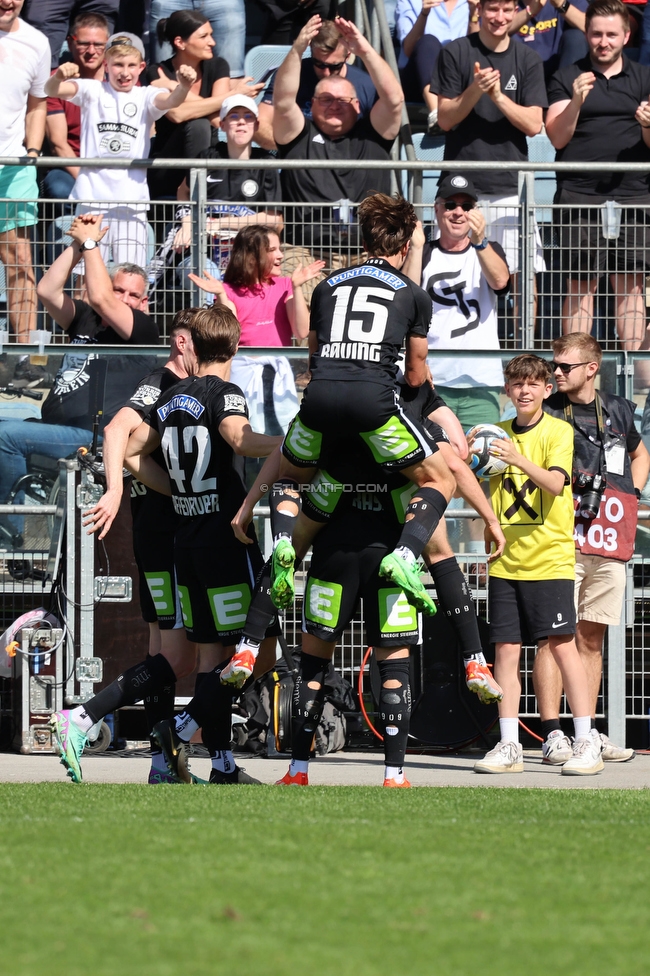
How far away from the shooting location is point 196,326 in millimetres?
6988

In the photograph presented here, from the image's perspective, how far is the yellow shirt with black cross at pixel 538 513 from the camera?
26.8ft

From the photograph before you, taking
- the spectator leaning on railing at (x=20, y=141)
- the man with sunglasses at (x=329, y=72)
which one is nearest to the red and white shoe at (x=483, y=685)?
the spectator leaning on railing at (x=20, y=141)

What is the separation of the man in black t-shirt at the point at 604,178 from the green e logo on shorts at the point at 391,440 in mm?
4448

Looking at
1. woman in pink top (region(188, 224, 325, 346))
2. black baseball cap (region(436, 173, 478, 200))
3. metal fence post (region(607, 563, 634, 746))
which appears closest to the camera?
metal fence post (region(607, 563, 634, 746))

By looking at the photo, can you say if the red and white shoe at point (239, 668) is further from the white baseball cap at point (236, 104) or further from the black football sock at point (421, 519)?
the white baseball cap at point (236, 104)

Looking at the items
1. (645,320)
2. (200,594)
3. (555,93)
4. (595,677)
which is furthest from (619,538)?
(555,93)

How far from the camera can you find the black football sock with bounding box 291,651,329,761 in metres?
6.60

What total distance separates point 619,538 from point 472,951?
5.80m

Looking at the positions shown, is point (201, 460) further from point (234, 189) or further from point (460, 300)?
point (234, 189)

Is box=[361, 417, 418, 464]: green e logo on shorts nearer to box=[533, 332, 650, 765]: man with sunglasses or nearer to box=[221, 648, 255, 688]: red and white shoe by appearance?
box=[221, 648, 255, 688]: red and white shoe

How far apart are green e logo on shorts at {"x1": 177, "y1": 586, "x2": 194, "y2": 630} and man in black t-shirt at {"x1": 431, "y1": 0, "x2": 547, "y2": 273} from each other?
5389 mm

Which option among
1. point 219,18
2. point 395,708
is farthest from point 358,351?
point 219,18

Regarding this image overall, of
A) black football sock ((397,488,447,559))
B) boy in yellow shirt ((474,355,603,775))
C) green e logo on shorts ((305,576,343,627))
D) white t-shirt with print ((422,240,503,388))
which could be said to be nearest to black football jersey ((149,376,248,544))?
green e logo on shorts ((305,576,343,627))

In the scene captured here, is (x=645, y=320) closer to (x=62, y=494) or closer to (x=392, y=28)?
(x=62, y=494)
